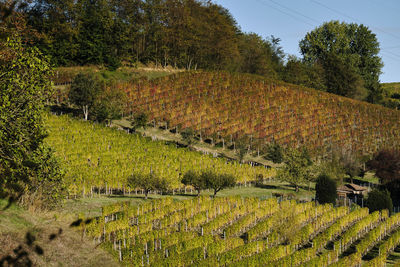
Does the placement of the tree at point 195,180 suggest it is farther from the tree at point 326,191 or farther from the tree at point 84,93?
the tree at point 84,93

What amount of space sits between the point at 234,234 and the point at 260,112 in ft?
169

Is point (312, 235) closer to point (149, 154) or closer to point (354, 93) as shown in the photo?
point (149, 154)

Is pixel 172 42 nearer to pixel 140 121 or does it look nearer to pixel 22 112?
pixel 140 121

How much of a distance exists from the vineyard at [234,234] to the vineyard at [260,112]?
3187 cm

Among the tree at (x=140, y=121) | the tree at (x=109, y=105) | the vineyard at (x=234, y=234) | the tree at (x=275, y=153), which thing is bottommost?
the vineyard at (x=234, y=234)

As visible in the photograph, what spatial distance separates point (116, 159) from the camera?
47.8m

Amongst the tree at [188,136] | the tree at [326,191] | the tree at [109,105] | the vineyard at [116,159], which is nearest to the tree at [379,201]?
the tree at [326,191]

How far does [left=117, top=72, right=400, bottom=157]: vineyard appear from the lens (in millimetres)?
72000

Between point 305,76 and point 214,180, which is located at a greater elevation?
point 305,76

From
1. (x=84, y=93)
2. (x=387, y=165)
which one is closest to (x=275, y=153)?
(x=387, y=165)

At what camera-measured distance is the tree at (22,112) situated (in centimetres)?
2049

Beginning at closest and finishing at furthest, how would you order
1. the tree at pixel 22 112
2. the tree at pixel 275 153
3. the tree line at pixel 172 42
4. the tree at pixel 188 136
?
the tree at pixel 22 112
the tree at pixel 275 153
the tree at pixel 188 136
the tree line at pixel 172 42

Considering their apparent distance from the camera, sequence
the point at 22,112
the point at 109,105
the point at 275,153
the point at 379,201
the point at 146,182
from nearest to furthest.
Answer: the point at 22,112, the point at 146,182, the point at 379,201, the point at 275,153, the point at 109,105

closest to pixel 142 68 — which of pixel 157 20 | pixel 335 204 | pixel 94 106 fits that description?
pixel 157 20
